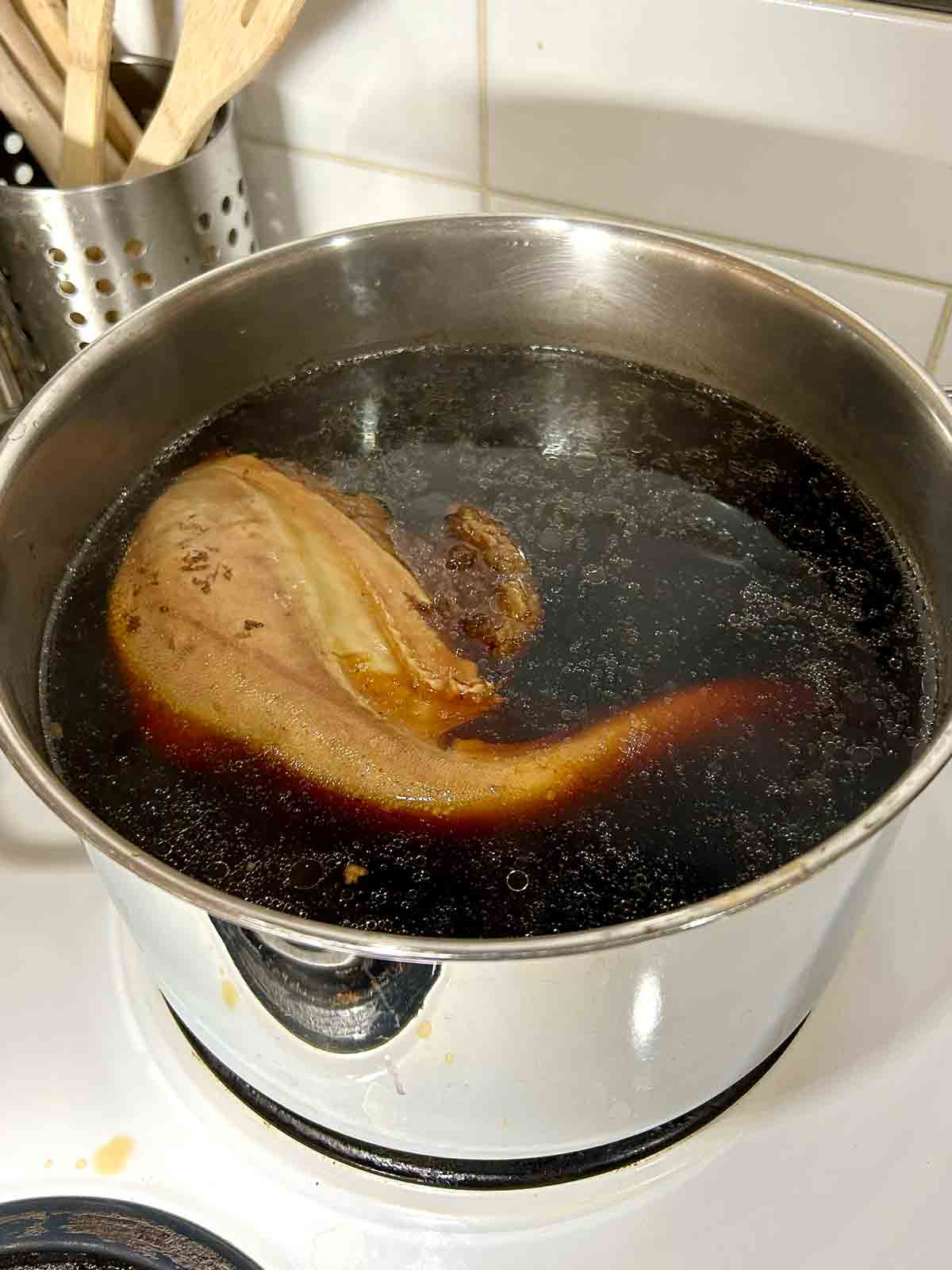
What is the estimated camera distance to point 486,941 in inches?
16.8

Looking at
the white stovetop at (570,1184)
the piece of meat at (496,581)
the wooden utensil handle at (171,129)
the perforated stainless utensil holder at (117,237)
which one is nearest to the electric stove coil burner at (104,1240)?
the white stovetop at (570,1184)

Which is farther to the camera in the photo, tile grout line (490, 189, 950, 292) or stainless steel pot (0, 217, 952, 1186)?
tile grout line (490, 189, 950, 292)

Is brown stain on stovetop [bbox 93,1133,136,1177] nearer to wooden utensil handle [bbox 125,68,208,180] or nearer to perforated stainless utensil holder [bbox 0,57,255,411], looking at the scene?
perforated stainless utensil holder [bbox 0,57,255,411]

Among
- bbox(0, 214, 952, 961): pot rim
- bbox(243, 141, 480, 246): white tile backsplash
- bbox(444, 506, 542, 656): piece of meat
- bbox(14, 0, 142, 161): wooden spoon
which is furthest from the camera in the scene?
bbox(243, 141, 480, 246): white tile backsplash

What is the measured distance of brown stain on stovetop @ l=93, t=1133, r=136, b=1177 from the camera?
24.8 inches

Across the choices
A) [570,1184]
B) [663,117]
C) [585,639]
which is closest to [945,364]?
[663,117]

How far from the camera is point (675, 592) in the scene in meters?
0.74

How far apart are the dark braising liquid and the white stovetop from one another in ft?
0.47

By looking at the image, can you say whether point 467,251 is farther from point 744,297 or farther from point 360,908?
point 360,908

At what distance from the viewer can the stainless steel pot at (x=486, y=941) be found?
48 cm

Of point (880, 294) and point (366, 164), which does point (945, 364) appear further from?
point (366, 164)

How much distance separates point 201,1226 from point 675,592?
18.1 inches

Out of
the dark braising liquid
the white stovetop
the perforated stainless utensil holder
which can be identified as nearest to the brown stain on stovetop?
the white stovetop

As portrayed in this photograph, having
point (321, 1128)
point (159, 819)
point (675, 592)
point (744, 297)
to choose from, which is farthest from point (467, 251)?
point (321, 1128)
